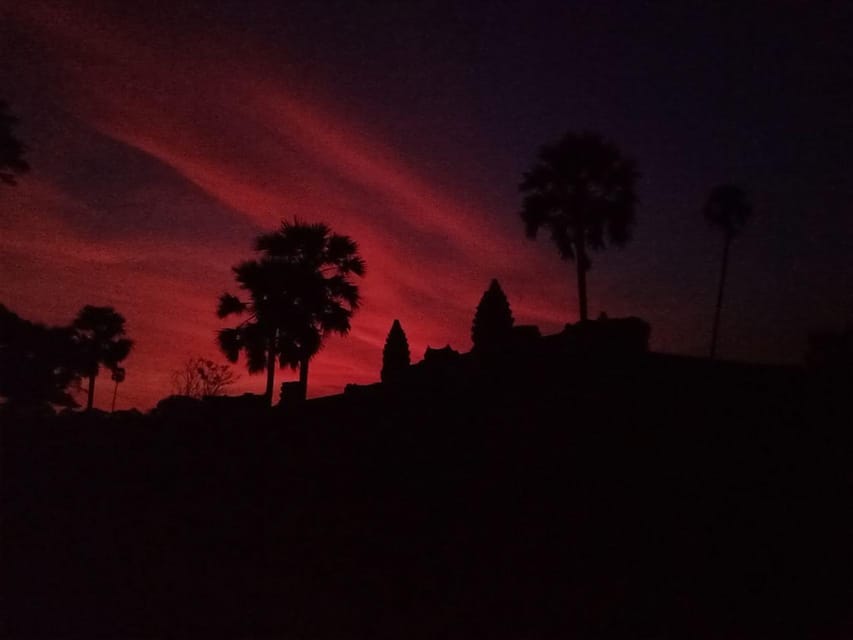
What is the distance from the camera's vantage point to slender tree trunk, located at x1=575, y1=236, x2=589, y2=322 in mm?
25031

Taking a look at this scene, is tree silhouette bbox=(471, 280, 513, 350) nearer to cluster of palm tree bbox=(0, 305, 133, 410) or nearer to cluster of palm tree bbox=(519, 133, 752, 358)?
cluster of palm tree bbox=(519, 133, 752, 358)

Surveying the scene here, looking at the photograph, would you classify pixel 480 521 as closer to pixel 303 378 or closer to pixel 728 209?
pixel 303 378

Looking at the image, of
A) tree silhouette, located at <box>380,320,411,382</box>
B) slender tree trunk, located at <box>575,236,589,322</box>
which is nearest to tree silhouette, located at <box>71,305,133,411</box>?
tree silhouette, located at <box>380,320,411,382</box>

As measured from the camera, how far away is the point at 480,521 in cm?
905

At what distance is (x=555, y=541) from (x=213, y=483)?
6.57 meters

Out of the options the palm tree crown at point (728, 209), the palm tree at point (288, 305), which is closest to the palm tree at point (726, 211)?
the palm tree crown at point (728, 209)

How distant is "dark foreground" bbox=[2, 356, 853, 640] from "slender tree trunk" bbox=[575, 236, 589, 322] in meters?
11.0

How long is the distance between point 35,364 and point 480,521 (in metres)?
27.6

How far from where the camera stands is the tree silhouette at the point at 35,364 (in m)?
27.4

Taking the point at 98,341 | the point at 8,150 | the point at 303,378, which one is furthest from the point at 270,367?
the point at 98,341

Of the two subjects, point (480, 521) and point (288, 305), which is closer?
point (480, 521)

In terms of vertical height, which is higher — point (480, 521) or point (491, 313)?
point (491, 313)

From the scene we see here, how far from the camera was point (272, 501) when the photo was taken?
1092cm

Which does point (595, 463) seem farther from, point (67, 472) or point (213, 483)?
point (67, 472)
